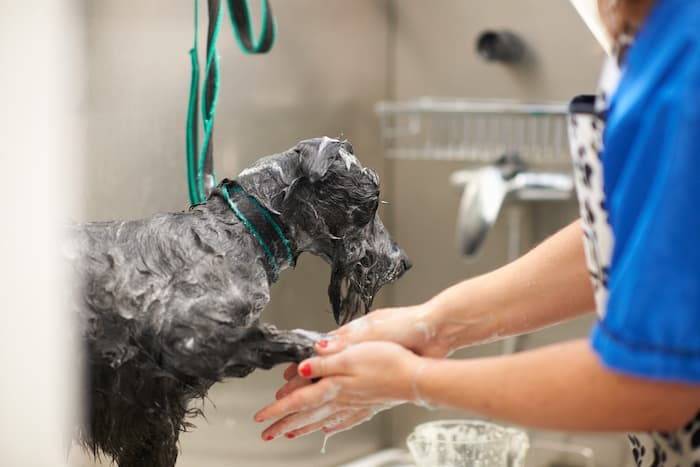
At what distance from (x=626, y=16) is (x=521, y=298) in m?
0.34

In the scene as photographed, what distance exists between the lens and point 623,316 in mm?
582

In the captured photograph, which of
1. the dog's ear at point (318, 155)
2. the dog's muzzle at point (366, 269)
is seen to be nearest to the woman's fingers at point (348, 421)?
the dog's muzzle at point (366, 269)

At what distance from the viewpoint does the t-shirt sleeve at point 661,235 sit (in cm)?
55

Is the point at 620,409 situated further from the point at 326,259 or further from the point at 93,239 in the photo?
the point at 93,239

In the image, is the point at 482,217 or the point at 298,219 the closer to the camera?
the point at 298,219

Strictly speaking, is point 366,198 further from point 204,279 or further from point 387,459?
point 387,459

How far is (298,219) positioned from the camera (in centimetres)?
77

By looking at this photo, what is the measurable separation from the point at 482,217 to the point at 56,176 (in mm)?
794

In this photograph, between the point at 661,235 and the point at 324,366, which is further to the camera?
the point at 324,366

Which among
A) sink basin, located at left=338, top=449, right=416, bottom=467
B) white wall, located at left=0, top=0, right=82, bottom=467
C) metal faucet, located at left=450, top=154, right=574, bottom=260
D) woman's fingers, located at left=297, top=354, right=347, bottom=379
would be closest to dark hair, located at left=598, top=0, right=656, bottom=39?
woman's fingers, located at left=297, top=354, right=347, bottom=379

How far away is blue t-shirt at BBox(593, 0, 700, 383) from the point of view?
55 cm

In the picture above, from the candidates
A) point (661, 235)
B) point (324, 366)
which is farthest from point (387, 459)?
point (661, 235)

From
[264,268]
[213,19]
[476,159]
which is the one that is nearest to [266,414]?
[264,268]

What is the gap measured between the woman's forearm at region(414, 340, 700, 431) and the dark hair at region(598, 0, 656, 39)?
23cm
